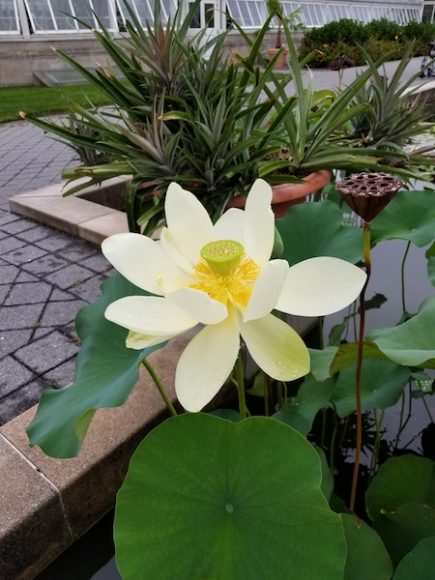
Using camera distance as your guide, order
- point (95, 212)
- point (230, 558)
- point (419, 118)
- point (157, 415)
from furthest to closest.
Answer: point (95, 212) < point (419, 118) < point (157, 415) < point (230, 558)

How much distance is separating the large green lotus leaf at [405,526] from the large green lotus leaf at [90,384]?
0.56 metres

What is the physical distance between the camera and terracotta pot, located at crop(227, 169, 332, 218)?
1.90 meters

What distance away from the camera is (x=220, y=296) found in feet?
2.06

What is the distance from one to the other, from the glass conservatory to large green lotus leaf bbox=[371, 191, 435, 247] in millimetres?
4665

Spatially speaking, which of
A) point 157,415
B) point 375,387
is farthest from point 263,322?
point 157,415

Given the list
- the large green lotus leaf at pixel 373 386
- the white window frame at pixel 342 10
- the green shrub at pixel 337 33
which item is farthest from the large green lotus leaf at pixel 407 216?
the green shrub at pixel 337 33

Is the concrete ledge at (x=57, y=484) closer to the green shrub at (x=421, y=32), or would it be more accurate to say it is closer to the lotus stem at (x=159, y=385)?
the lotus stem at (x=159, y=385)

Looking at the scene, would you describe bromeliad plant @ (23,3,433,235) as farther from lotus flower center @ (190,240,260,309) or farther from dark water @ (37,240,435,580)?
lotus flower center @ (190,240,260,309)

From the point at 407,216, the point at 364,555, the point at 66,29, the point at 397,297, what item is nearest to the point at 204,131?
the point at 407,216

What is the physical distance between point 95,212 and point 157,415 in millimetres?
1793

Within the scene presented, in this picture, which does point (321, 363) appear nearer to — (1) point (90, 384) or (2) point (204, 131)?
(1) point (90, 384)

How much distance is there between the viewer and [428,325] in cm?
83

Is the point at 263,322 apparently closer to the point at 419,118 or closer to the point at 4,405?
the point at 4,405

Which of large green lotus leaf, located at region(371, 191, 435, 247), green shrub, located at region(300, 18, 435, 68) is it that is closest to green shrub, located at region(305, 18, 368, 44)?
green shrub, located at region(300, 18, 435, 68)
